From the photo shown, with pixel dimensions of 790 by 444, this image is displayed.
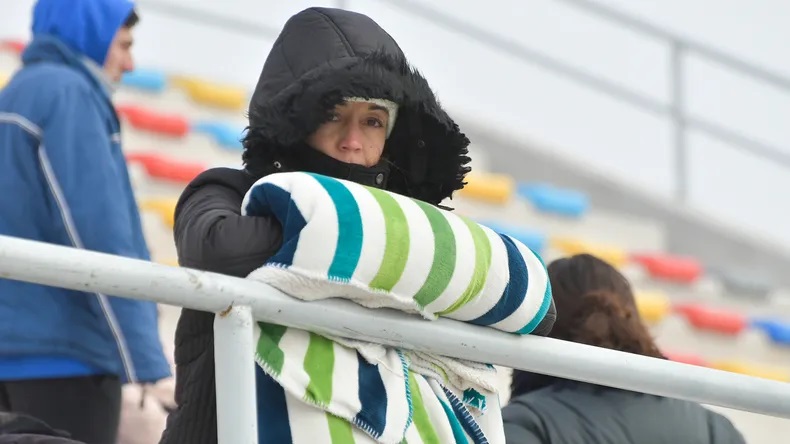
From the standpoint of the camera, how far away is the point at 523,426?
6.80 ft

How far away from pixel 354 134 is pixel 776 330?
403 centimetres

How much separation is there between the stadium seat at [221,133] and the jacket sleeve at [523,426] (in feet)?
9.58

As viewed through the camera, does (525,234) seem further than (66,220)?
Yes

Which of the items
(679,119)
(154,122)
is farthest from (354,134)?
(679,119)

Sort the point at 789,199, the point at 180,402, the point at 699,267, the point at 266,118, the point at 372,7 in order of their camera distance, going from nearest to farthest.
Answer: the point at 180,402 → the point at 266,118 → the point at 699,267 → the point at 372,7 → the point at 789,199

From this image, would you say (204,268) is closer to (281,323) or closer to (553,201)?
(281,323)

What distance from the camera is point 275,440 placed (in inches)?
55.4

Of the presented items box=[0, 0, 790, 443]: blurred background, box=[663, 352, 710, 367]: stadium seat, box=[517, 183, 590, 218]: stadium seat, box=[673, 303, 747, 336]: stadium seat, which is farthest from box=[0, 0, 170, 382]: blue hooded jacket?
box=[517, 183, 590, 218]: stadium seat

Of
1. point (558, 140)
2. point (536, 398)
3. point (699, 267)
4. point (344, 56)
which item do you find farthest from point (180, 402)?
point (558, 140)

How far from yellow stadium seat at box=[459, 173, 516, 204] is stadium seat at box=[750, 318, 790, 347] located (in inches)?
39.6

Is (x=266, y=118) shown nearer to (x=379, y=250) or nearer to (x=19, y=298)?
(x=379, y=250)

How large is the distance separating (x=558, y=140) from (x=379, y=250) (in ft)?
16.9

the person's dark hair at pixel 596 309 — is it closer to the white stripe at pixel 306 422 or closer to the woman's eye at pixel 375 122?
the woman's eye at pixel 375 122

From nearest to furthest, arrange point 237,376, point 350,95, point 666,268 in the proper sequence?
point 237,376, point 350,95, point 666,268
